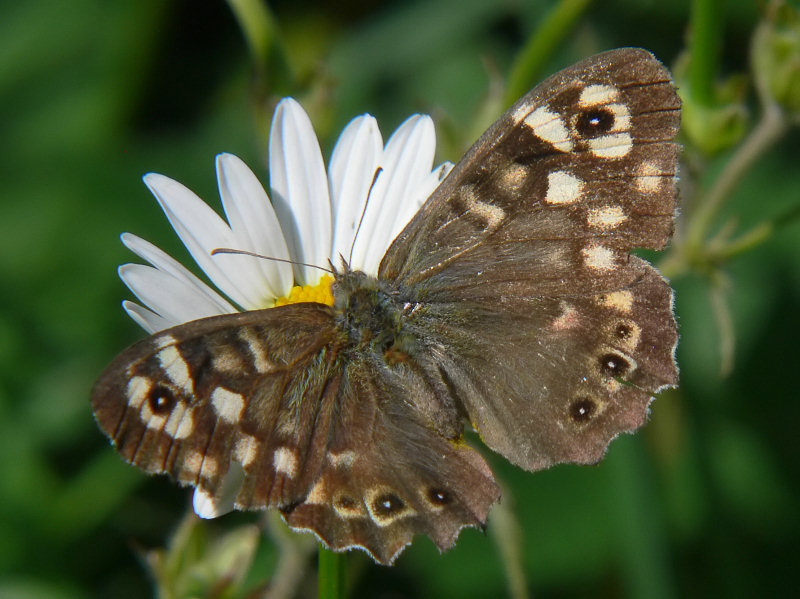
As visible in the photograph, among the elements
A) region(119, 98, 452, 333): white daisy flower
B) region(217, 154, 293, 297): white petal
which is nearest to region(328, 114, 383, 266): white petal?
region(119, 98, 452, 333): white daisy flower

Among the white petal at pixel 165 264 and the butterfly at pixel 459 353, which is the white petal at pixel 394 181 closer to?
the butterfly at pixel 459 353

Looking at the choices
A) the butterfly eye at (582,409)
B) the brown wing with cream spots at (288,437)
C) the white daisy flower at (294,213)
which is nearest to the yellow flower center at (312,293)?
the white daisy flower at (294,213)

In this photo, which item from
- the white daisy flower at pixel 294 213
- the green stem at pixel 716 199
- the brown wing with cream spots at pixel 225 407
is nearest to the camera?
the brown wing with cream spots at pixel 225 407

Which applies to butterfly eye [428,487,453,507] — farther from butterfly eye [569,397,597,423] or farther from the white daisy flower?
the white daisy flower

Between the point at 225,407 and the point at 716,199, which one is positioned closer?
the point at 225,407

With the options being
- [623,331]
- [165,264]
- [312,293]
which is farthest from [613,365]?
[165,264]

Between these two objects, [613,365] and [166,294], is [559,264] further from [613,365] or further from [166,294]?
[166,294]
